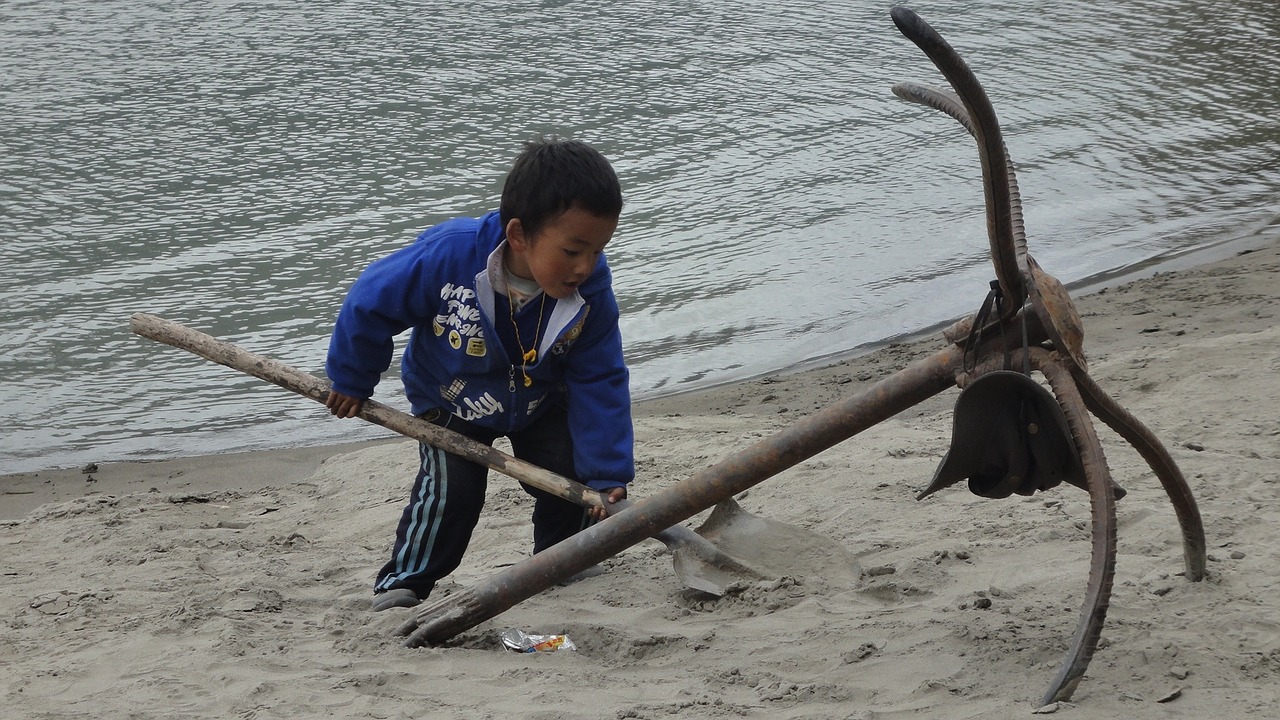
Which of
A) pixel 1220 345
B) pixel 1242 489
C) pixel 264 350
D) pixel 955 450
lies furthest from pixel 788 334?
pixel 955 450

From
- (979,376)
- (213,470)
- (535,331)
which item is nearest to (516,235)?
(535,331)

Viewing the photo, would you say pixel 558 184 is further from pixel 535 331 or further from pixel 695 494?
pixel 695 494

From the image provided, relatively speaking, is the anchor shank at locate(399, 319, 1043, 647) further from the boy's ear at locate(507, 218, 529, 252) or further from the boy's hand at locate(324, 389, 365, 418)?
the boy's ear at locate(507, 218, 529, 252)

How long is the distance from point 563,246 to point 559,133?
5672 mm

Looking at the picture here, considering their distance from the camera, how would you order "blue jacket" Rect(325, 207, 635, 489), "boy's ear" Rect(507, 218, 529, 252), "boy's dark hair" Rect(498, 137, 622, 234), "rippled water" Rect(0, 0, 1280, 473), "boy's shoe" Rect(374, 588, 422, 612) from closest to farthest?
"boy's dark hair" Rect(498, 137, 622, 234)
"boy's ear" Rect(507, 218, 529, 252)
"blue jacket" Rect(325, 207, 635, 489)
"boy's shoe" Rect(374, 588, 422, 612)
"rippled water" Rect(0, 0, 1280, 473)

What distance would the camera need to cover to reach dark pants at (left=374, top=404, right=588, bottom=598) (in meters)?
2.98

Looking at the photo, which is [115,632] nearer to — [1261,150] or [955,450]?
[955,450]

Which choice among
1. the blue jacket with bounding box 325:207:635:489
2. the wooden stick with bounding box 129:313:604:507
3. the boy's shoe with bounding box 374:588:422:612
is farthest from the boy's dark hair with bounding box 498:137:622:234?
the boy's shoe with bounding box 374:588:422:612

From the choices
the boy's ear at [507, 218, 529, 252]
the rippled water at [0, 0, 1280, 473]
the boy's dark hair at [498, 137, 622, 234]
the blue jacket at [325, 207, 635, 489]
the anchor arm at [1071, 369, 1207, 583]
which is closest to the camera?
the anchor arm at [1071, 369, 1207, 583]

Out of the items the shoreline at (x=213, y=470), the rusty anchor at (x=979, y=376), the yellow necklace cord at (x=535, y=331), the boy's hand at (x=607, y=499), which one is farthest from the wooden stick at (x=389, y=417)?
the shoreline at (x=213, y=470)

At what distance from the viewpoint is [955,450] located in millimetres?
2084

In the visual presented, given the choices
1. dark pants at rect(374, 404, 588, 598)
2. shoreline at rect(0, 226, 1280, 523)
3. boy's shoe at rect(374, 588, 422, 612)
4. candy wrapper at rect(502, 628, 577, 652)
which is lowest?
shoreline at rect(0, 226, 1280, 523)

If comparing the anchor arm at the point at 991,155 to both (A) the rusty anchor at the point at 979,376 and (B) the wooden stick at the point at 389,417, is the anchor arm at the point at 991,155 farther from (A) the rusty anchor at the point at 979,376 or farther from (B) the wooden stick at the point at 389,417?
(B) the wooden stick at the point at 389,417

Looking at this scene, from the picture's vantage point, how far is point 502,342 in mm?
2865
